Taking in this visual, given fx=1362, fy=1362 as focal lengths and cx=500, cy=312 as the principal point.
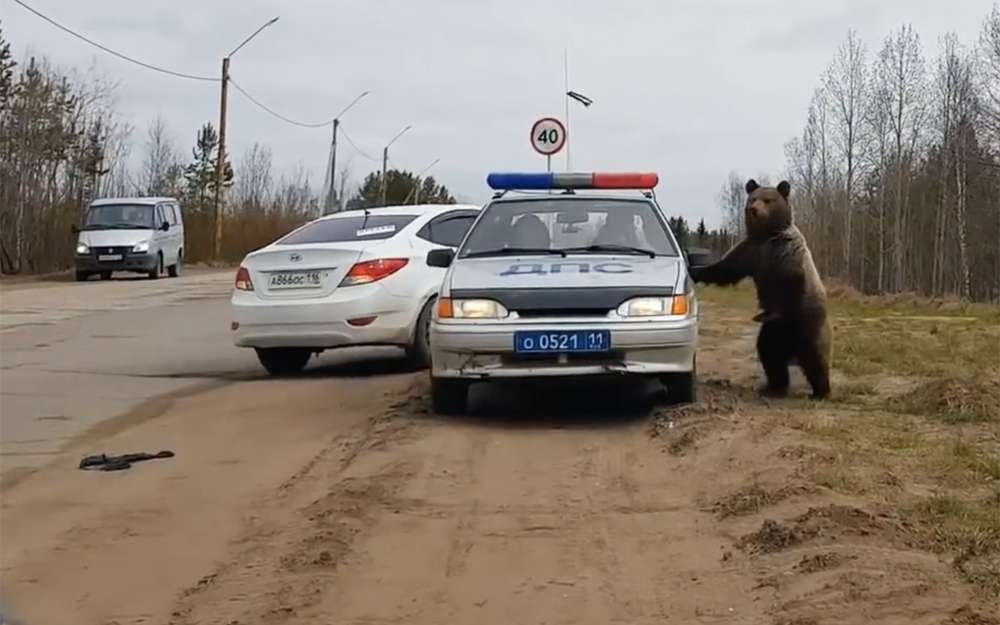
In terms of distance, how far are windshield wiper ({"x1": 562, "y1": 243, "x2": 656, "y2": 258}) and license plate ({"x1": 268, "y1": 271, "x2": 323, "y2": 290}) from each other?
3.06 m

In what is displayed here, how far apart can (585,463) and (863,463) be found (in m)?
1.49

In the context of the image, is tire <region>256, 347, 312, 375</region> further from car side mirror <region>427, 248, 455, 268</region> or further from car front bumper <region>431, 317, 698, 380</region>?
car front bumper <region>431, 317, 698, 380</region>

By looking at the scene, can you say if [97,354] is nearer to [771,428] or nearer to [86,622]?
[771,428]

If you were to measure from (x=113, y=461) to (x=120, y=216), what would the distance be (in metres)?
28.2

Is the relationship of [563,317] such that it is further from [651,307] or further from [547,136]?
[547,136]

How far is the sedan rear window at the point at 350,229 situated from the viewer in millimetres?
12555

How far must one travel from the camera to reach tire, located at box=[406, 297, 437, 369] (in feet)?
40.2

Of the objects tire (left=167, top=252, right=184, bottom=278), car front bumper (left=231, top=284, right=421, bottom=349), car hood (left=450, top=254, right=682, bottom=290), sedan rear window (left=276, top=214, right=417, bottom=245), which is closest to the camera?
car hood (left=450, top=254, right=682, bottom=290)

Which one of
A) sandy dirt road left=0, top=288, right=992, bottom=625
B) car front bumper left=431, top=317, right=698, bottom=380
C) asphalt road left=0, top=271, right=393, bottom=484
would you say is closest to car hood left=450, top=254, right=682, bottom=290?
car front bumper left=431, top=317, right=698, bottom=380

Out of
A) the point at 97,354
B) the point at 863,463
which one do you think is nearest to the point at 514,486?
the point at 863,463

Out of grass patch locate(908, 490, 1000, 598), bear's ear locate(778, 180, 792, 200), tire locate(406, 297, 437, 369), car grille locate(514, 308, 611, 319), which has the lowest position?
grass patch locate(908, 490, 1000, 598)

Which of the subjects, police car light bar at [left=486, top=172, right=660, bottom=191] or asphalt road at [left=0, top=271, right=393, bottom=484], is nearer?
asphalt road at [left=0, top=271, right=393, bottom=484]

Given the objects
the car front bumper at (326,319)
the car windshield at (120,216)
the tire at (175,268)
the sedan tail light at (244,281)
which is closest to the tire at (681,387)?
the car front bumper at (326,319)

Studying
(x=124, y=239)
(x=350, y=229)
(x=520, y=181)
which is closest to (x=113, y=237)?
(x=124, y=239)
